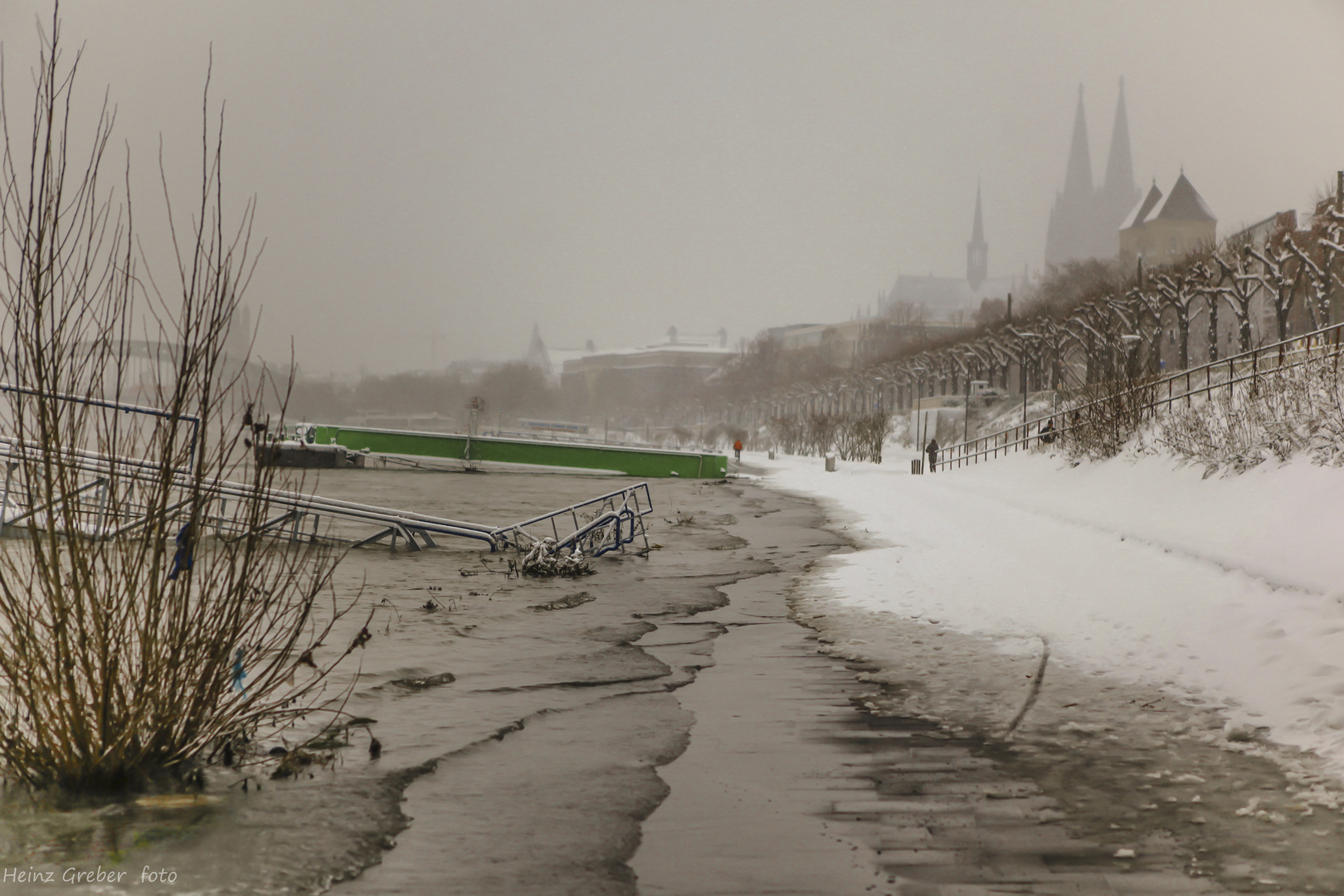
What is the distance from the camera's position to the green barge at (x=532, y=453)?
54.0 metres

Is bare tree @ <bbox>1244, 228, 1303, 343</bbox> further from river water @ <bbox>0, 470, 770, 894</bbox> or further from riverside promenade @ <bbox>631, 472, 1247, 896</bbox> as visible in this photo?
riverside promenade @ <bbox>631, 472, 1247, 896</bbox>

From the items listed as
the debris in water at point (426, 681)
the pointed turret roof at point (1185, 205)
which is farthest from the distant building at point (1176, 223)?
the debris in water at point (426, 681)

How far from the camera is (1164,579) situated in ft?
40.4

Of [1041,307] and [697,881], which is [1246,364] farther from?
[1041,307]

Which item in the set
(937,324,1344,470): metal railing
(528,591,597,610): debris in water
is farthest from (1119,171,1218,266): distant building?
(528,591,597,610): debris in water

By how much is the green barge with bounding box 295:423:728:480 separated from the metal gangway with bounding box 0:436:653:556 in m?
17.4

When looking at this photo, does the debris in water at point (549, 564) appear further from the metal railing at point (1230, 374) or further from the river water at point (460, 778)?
the metal railing at point (1230, 374)

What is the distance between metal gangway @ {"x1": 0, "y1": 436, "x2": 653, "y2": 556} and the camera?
16.6ft

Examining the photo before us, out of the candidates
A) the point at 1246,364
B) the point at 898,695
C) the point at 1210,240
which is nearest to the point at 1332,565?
the point at 898,695

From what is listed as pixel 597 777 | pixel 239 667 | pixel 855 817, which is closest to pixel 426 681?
pixel 239 667

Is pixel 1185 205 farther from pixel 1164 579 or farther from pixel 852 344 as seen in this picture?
pixel 1164 579

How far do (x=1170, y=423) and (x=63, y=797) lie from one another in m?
24.3

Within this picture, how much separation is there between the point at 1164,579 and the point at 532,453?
187 feet

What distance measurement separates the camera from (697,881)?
435cm
